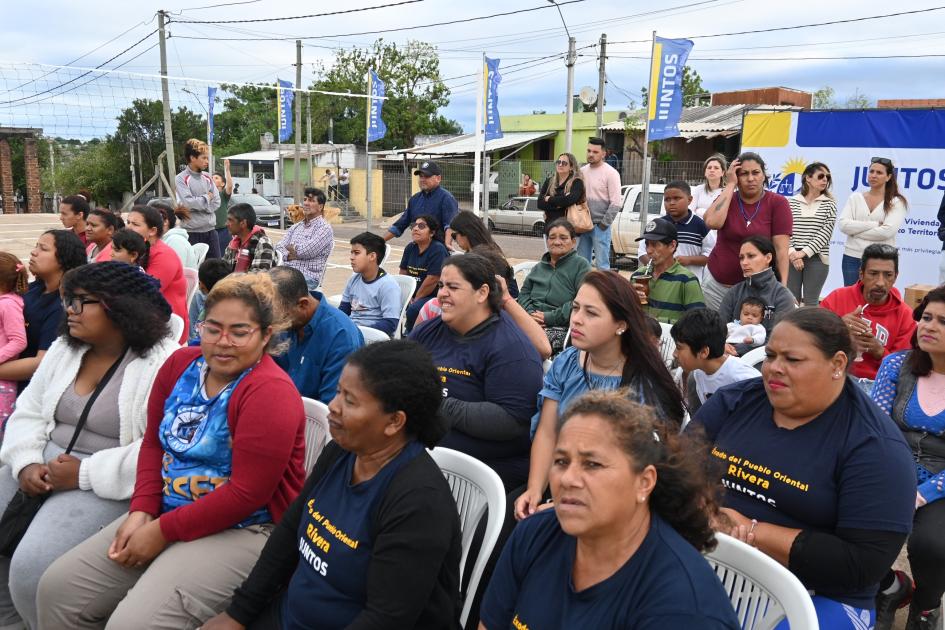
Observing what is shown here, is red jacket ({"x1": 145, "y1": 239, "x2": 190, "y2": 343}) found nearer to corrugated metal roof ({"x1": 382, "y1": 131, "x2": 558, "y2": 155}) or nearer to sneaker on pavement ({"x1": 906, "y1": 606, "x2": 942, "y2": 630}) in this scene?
sneaker on pavement ({"x1": 906, "y1": 606, "x2": 942, "y2": 630})

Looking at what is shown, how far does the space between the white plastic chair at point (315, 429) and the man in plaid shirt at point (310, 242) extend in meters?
4.57

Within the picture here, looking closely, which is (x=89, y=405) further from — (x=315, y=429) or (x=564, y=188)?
(x=564, y=188)

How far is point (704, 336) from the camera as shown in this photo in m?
3.65

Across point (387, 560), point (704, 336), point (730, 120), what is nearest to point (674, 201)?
point (704, 336)

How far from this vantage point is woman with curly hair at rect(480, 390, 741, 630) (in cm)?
151

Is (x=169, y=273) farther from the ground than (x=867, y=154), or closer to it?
closer to it

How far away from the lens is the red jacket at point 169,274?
5234mm

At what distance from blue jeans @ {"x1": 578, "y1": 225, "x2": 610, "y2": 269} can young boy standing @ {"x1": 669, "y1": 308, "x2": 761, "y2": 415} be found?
12.0 feet

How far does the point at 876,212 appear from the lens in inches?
259

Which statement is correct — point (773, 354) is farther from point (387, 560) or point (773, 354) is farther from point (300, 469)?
point (300, 469)

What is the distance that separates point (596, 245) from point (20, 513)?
234 inches

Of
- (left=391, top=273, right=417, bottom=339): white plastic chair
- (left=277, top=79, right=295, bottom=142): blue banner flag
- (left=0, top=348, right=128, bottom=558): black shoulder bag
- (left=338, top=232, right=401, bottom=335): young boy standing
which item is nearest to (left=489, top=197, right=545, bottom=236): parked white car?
(left=277, top=79, right=295, bottom=142): blue banner flag

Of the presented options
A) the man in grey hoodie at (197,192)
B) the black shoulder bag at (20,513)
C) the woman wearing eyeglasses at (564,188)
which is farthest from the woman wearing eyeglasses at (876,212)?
the man in grey hoodie at (197,192)

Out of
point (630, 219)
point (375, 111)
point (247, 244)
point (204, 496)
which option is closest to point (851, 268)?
point (247, 244)
